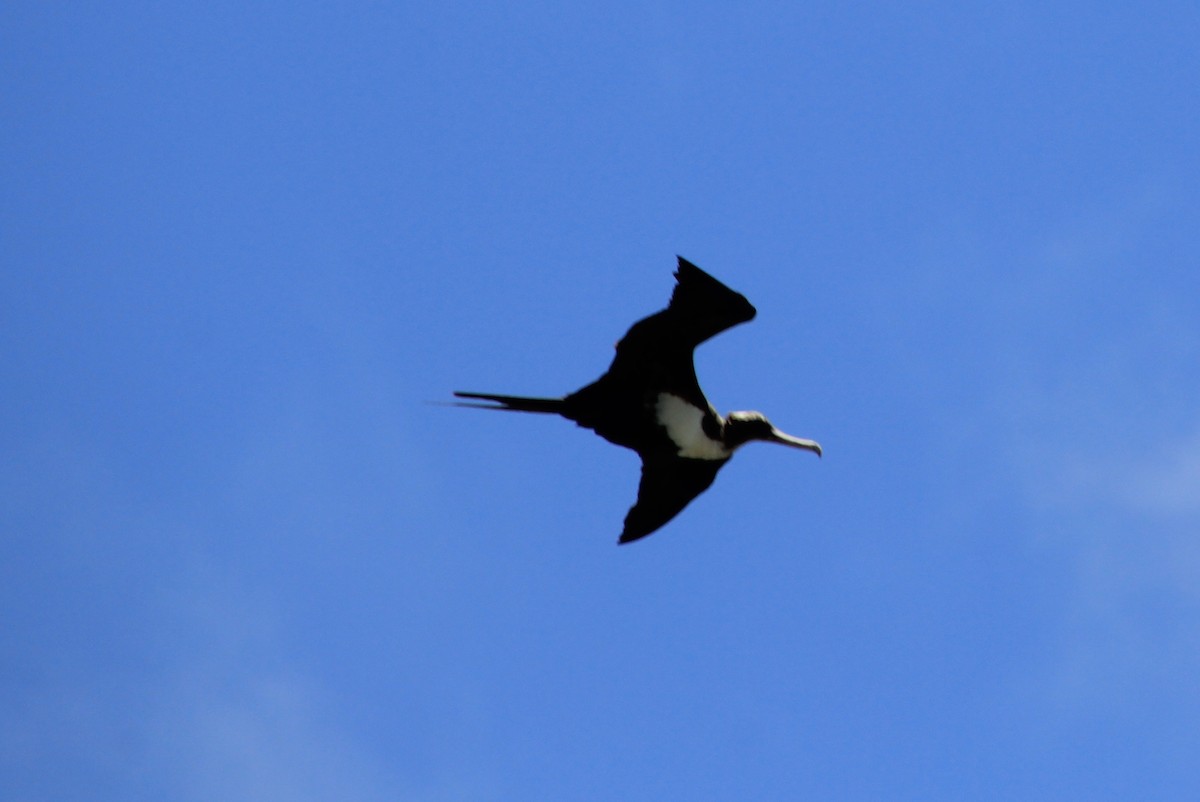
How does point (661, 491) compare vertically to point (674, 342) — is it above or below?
below

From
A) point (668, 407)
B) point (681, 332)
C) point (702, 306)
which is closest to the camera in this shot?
point (702, 306)

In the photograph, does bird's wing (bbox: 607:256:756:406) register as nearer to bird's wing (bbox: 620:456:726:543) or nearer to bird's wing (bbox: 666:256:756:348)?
bird's wing (bbox: 666:256:756:348)

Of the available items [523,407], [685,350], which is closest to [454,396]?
[523,407]

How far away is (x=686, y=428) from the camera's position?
38.7 ft

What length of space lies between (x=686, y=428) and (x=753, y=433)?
453 millimetres

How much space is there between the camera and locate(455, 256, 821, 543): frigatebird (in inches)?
444

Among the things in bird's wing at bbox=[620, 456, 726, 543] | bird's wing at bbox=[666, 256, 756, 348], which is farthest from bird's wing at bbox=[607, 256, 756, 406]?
bird's wing at bbox=[620, 456, 726, 543]

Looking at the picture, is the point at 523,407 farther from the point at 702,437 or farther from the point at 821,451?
the point at 821,451

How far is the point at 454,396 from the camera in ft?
37.4

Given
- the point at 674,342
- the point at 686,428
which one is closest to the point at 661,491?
the point at 686,428

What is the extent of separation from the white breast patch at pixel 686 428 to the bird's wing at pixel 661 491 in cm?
17

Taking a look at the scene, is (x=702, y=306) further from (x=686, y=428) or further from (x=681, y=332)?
(x=686, y=428)

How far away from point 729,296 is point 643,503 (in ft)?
5.46

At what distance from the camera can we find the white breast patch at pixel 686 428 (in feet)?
38.5
